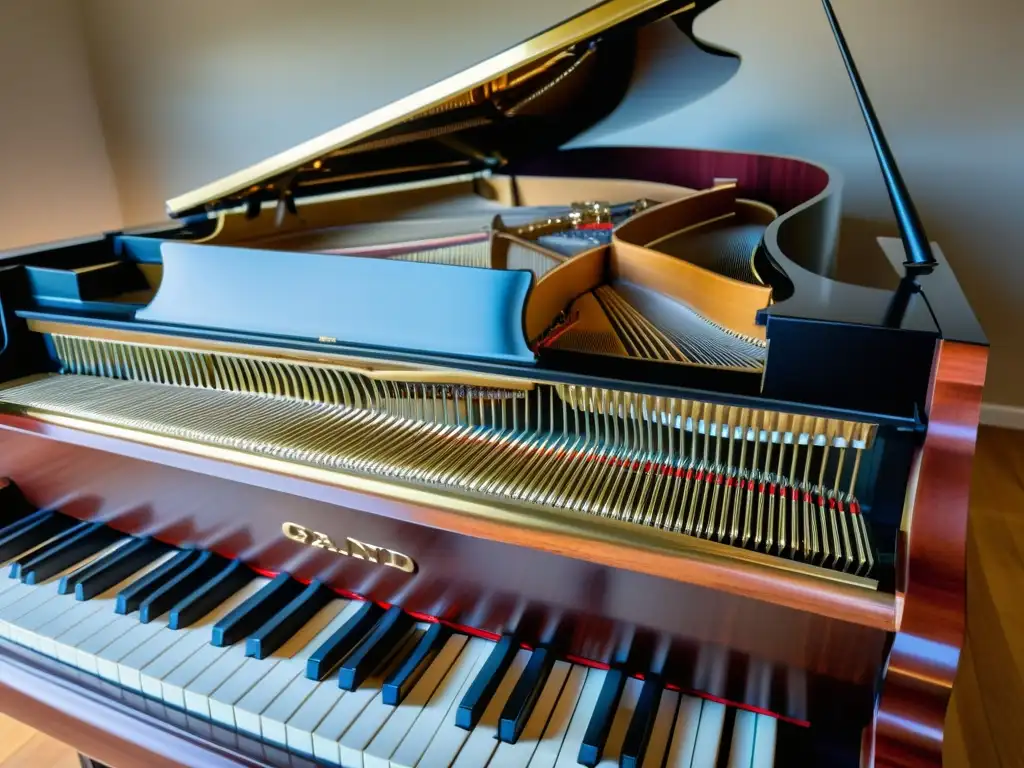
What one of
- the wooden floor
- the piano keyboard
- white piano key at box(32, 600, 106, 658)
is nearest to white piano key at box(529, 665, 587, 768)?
the piano keyboard

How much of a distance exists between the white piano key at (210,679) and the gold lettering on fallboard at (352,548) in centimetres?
22

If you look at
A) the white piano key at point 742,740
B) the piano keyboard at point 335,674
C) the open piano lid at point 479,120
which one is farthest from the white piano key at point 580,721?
the open piano lid at point 479,120

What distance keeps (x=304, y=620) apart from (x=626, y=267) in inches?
42.2

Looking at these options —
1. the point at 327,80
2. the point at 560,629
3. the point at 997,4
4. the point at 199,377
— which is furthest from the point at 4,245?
the point at 997,4

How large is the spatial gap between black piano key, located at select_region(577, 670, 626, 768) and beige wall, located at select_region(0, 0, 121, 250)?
5.48 metres

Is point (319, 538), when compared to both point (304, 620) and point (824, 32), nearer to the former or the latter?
point (304, 620)

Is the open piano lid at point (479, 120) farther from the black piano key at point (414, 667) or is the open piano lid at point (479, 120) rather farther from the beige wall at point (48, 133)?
the beige wall at point (48, 133)

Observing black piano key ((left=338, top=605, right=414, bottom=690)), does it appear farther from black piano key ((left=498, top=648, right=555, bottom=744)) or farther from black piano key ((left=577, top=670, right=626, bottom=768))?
black piano key ((left=577, top=670, right=626, bottom=768))

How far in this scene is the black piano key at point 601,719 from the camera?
101cm

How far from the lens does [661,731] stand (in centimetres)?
107

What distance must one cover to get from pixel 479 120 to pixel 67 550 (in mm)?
1926

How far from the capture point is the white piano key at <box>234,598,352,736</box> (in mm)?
1165

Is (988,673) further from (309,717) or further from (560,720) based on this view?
(309,717)

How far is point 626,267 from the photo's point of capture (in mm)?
1705
